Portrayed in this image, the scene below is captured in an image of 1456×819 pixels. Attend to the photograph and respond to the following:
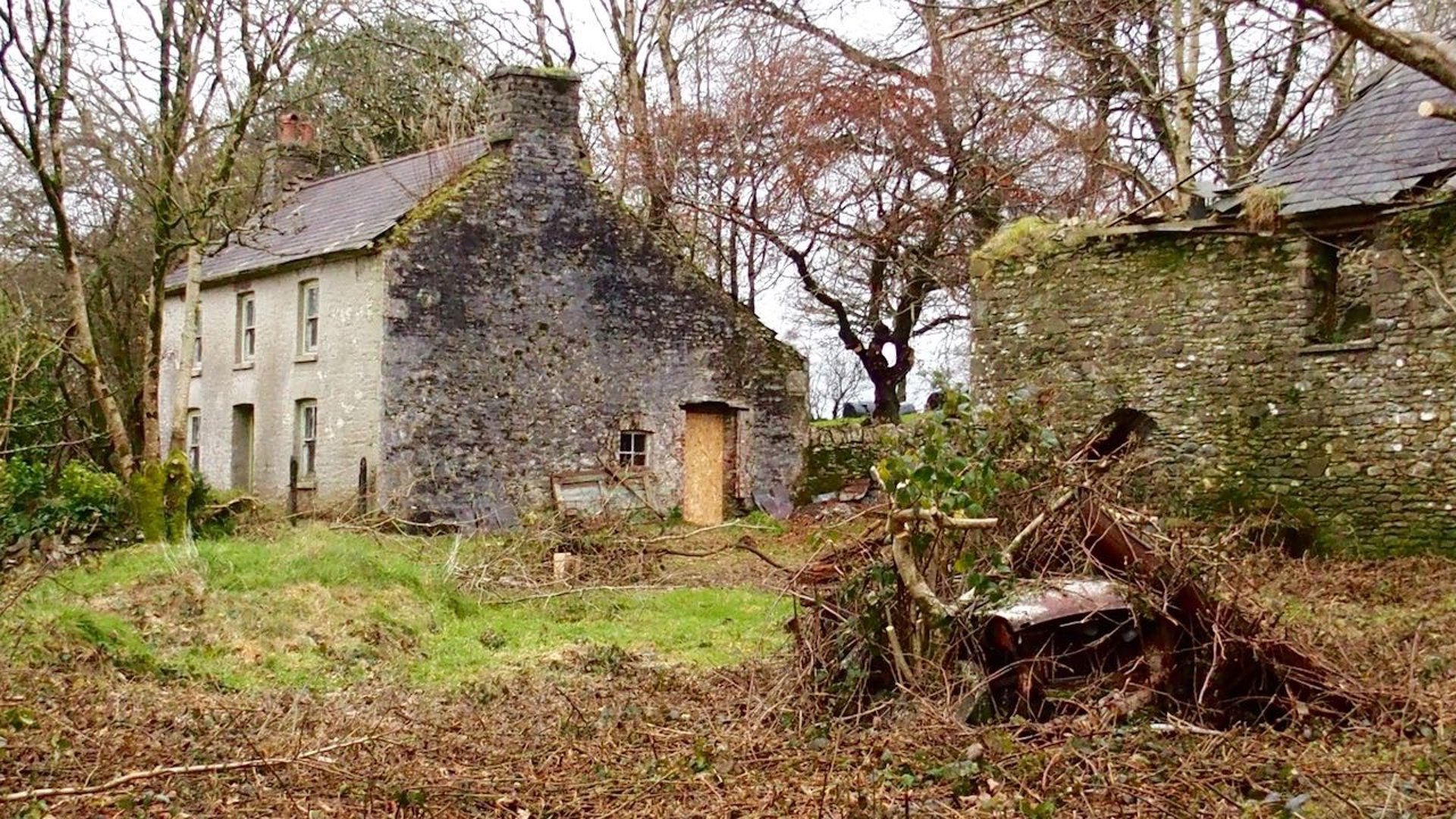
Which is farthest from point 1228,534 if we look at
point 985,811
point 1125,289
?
point 1125,289

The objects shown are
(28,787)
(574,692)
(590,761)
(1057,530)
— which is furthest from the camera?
(574,692)

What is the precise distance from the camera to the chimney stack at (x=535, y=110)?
2248 centimetres

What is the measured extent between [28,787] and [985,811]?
4.30m

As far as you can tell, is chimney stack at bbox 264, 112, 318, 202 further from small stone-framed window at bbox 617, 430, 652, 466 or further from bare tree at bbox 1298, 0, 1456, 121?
bare tree at bbox 1298, 0, 1456, 121

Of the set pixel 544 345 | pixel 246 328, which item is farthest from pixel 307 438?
pixel 544 345

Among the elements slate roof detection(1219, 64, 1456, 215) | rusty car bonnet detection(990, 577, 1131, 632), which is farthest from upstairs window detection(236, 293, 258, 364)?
rusty car bonnet detection(990, 577, 1131, 632)

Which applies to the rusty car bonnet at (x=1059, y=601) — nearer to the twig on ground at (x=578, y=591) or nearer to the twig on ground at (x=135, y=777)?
the twig on ground at (x=135, y=777)

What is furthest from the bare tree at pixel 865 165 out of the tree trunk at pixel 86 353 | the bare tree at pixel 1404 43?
the bare tree at pixel 1404 43

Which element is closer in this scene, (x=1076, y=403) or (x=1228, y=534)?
(x=1228, y=534)

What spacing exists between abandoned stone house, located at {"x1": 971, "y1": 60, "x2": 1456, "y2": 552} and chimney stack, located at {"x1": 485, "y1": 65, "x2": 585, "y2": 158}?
28.6 feet

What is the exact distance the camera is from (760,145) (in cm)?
2745

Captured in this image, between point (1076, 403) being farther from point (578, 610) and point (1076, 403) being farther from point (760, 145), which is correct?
point (760, 145)

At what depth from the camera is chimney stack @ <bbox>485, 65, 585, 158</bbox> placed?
22.5 meters

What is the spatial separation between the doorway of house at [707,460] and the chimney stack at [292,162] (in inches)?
389
